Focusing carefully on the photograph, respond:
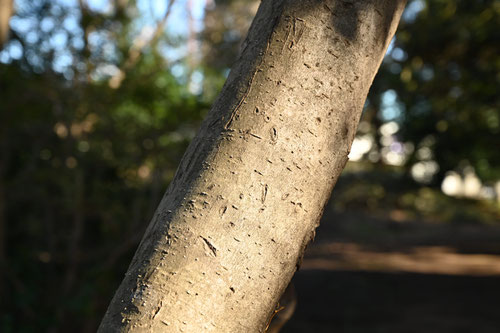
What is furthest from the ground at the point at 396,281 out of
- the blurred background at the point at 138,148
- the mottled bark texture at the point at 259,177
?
the mottled bark texture at the point at 259,177

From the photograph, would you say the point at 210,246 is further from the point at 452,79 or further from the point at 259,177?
the point at 452,79

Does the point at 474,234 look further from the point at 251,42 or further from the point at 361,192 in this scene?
the point at 251,42

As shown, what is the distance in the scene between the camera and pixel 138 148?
14.3 feet

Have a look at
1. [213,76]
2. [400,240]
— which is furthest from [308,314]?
[400,240]

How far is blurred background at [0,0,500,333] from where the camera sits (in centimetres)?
418

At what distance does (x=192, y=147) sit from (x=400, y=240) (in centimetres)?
1419

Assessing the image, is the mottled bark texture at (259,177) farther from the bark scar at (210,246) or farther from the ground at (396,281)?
the ground at (396,281)

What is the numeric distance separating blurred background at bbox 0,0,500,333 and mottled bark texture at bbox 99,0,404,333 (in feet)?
9.75

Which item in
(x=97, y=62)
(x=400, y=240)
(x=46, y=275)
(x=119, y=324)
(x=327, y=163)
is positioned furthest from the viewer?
(x=400, y=240)

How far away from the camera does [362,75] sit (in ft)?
3.62

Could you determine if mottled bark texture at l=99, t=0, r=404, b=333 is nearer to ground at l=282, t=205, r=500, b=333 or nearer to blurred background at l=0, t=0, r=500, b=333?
ground at l=282, t=205, r=500, b=333

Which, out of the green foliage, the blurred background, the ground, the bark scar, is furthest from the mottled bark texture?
the green foliage

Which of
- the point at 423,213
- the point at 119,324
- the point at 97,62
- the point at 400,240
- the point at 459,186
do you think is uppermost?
the point at 459,186

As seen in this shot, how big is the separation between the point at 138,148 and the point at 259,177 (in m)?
3.53
